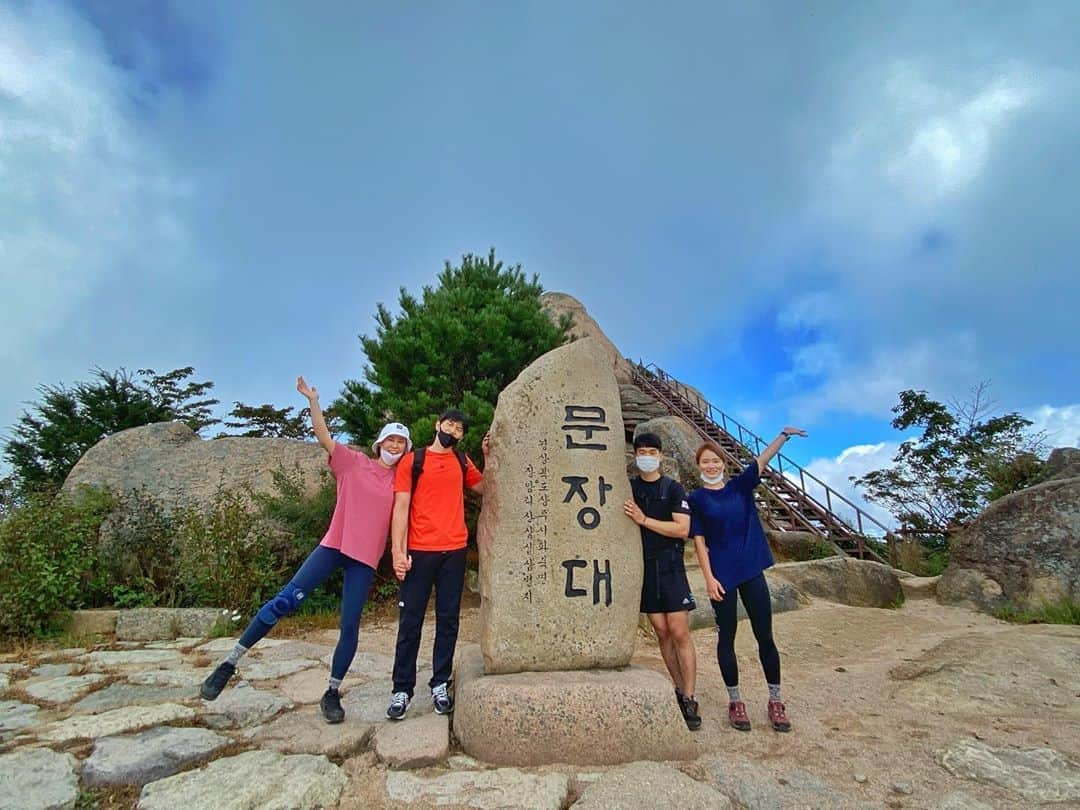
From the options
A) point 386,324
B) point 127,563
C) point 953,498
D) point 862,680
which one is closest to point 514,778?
point 862,680

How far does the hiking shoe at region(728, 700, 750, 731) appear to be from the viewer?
3.67m

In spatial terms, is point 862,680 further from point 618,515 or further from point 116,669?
point 116,669

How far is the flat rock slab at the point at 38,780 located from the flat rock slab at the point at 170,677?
1.36 m

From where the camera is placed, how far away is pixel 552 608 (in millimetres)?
3756

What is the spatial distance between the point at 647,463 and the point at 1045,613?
651cm

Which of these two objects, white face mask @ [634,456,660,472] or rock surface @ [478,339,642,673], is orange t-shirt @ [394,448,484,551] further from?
white face mask @ [634,456,660,472]

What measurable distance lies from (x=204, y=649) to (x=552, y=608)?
399 centimetres

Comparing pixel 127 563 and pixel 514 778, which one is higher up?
pixel 127 563

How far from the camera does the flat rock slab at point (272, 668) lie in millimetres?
4641

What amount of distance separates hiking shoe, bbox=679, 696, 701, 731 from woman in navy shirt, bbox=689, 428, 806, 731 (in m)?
0.24

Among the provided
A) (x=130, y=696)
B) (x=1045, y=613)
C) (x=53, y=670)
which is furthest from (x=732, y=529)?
(x=1045, y=613)

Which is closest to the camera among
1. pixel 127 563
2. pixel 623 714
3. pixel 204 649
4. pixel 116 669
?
pixel 623 714

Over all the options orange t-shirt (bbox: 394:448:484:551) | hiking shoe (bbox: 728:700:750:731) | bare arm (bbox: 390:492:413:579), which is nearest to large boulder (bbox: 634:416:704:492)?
hiking shoe (bbox: 728:700:750:731)

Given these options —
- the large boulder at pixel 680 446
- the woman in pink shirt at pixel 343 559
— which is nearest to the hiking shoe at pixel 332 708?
the woman in pink shirt at pixel 343 559
